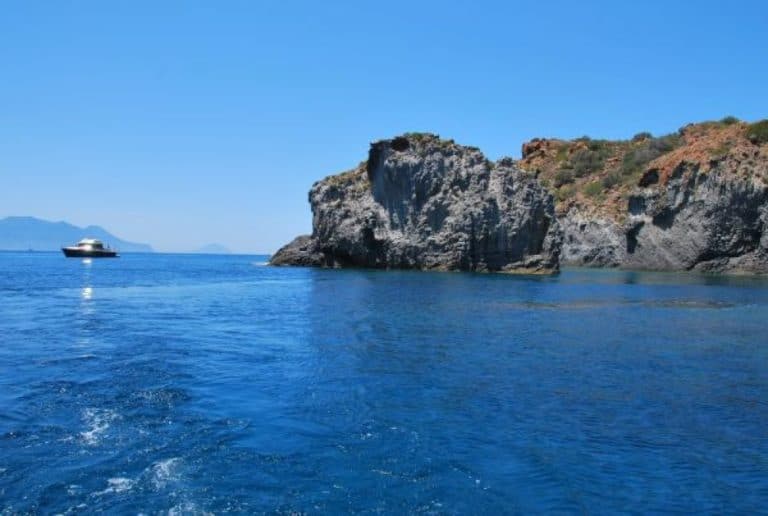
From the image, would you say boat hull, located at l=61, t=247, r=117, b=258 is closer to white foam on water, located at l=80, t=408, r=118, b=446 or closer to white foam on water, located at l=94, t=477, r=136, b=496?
white foam on water, located at l=80, t=408, r=118, b=446

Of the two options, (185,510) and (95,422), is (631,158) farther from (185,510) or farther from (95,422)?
(185,510)

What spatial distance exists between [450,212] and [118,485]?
224 ft

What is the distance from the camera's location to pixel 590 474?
35.8 feet

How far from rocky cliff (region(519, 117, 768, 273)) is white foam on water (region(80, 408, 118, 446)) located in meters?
84.4

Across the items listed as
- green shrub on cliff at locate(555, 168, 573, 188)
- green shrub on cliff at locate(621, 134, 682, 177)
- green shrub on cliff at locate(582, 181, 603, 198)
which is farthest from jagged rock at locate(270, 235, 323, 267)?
green shrub on cliff at locate(621, 134, 682, 177)

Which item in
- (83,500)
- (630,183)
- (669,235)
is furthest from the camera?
(630,183)

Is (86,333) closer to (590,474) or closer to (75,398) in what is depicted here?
(75,398)

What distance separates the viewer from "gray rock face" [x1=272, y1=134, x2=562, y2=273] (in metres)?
75.7

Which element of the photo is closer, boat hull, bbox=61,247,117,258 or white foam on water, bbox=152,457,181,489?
white foam on water, bbox=152,457,181,489

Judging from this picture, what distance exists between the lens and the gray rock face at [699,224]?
80875mm

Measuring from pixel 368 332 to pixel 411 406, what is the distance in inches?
490

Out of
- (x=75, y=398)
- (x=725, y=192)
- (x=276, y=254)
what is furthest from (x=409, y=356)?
(x=276, y=254)

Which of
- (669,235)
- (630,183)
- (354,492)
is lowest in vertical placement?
(354,492)

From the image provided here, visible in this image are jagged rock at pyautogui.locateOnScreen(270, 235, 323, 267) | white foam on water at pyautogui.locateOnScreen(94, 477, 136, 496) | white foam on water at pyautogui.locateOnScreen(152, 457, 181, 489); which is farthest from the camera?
jagged rock at pyautogui.locateOnScreen(270, 235, 323, 267)
